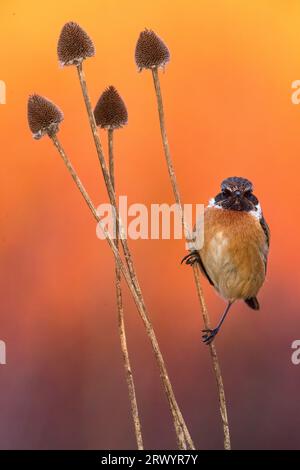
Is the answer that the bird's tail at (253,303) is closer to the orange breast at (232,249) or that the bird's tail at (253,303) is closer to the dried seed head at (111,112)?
the orange breast at (232,249)

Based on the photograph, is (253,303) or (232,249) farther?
(253,303)

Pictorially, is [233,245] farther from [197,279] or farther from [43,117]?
[43,117]

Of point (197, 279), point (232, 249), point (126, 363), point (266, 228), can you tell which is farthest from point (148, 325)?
point (266, 228)

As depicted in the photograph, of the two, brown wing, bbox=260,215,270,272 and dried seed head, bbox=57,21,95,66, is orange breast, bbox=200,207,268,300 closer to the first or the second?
brown wing, bbox=260,215,270,272

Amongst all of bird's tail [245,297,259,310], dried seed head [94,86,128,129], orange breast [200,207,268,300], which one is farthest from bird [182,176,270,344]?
dried seed head [94,86,128,129]

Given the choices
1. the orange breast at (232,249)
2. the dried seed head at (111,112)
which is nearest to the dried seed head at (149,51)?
the dried seed head at (111,112)
